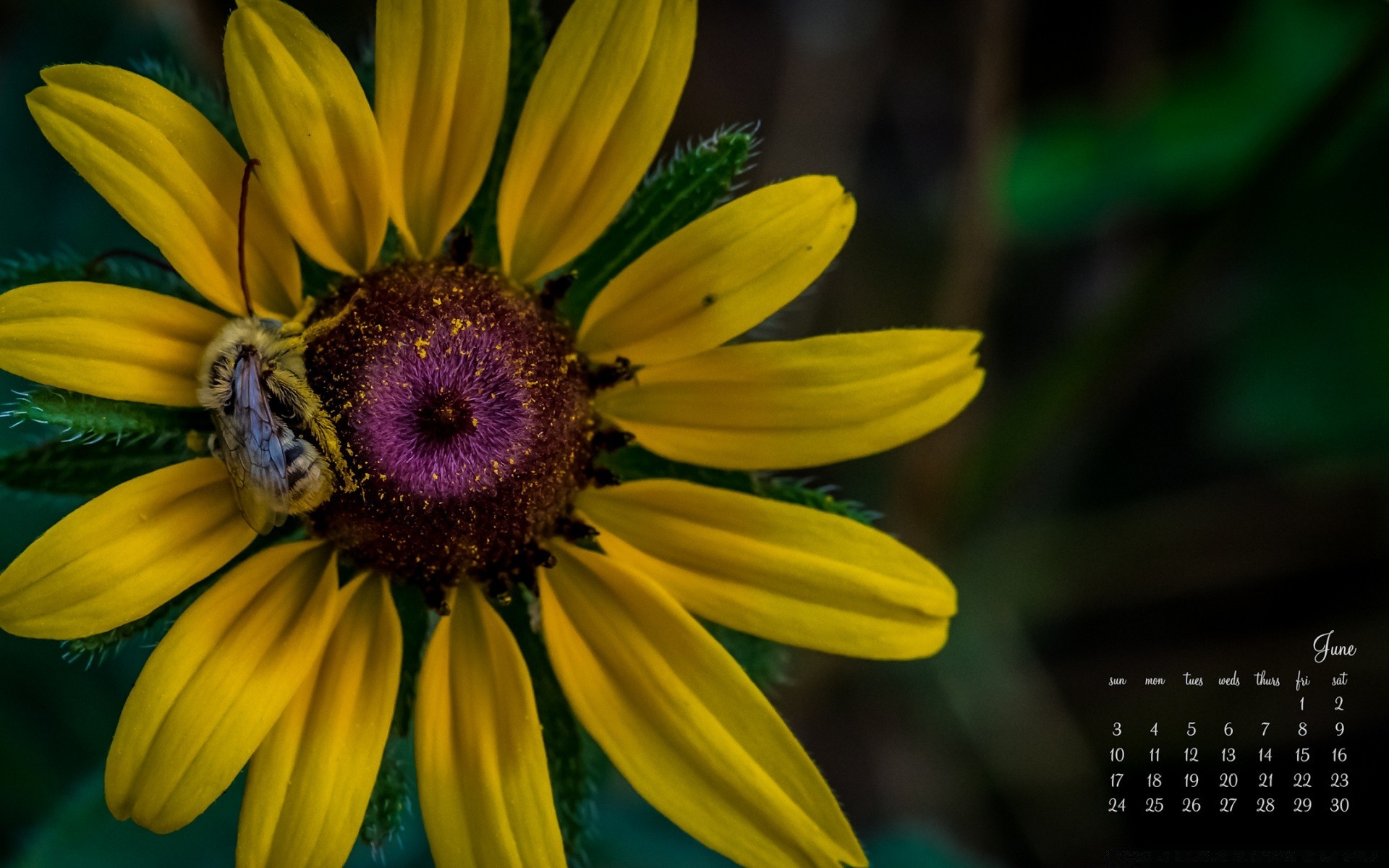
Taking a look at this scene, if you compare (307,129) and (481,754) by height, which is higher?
(307,129)

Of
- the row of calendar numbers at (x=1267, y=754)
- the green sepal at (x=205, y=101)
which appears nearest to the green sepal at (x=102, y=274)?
the green sepal at (x=205, y=101)

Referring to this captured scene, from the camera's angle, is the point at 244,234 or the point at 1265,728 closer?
the point at 244,234

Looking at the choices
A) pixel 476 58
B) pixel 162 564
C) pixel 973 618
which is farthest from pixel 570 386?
pixel 973 618

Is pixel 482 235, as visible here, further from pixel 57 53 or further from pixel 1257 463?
pixel 1257 463

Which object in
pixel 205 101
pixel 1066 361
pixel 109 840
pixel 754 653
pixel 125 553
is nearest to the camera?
pixel 125 553

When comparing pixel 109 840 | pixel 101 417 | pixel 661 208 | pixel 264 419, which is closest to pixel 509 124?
pixel 661 208

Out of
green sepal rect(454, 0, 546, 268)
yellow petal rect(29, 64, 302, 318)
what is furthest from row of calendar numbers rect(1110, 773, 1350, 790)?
yellow petal rect(29, 64, 302, 318)

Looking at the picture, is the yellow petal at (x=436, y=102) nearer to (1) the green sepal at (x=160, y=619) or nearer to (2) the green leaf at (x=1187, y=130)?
(1) the green sepal at (x=160, y=619)

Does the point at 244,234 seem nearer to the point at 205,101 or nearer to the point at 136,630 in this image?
the point at 205,101

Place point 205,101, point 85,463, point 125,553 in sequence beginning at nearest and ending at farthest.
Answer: point 125,553 < point 85,463 < point 205,101

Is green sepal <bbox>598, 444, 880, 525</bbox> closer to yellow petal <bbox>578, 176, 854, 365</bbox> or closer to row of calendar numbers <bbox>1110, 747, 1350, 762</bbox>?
yellow petal <bbox>578, 176, 854, 365</bbox>
